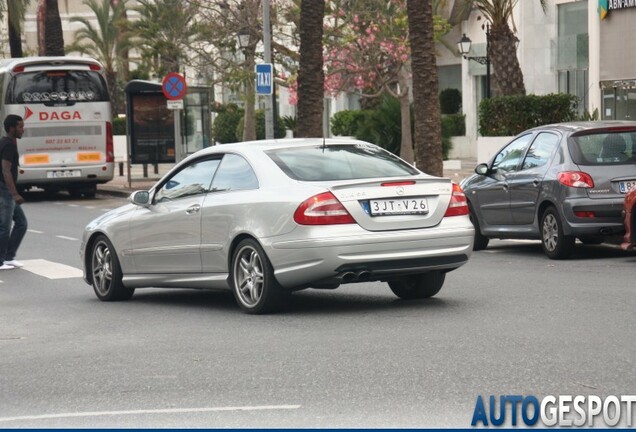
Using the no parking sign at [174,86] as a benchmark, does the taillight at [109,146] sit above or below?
below

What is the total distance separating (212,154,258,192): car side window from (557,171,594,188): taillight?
5.14m

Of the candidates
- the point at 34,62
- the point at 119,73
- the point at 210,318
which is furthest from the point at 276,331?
the point at 119,73

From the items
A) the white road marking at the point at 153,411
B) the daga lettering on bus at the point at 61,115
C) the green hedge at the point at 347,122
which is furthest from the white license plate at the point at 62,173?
the white road marking at the point at 153,411

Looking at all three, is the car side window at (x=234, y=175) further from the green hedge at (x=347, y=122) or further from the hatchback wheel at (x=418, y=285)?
the green hedge at (x=347, y=122)

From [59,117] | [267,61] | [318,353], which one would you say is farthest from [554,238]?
[59,117]

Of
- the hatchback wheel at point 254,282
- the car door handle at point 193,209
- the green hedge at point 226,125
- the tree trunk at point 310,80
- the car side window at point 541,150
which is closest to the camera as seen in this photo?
the hatchback wheel at point 254,282

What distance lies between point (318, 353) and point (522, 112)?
24303mm

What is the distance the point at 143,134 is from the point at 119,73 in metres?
31.9

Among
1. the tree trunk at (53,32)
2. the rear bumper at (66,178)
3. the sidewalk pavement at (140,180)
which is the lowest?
the sidewalk pavement at (140,180)

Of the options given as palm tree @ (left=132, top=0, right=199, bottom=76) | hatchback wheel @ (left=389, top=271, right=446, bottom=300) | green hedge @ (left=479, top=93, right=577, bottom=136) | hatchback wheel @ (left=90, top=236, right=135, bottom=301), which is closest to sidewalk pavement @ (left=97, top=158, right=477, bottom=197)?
green hedge @ (left=479, top=93, right=577, bottom=136)

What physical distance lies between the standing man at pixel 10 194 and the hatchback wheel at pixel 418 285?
6155 millimetres

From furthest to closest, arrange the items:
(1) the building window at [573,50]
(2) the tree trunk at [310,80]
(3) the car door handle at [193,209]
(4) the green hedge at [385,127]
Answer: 1. (4) the green hedge at [385,127]
2. (1) the building window at [573,50]
3. (2) the tree trunk at [310,80]
4. (3) the car door handle at [193,209]

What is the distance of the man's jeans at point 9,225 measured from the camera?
17.4 metres

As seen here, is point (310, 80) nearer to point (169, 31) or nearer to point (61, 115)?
point (61, 115)
